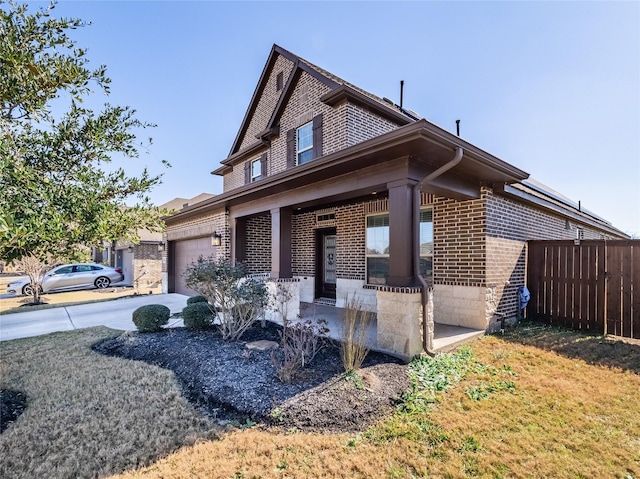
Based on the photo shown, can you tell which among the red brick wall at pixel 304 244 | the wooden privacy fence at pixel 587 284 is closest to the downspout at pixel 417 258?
the wooden privacy fence at pixel 587 284

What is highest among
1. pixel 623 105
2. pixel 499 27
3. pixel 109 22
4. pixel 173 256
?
pixel 499 27

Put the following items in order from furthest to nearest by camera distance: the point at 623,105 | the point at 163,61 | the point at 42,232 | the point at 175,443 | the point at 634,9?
the point at 623,105 < the point at 163,61 < the point at 634,9 < the point at 175,443 < the point at 42,232

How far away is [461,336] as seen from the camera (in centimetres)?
564

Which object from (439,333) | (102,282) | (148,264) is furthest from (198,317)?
(102,282)

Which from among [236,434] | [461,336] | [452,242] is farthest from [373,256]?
[236,434]

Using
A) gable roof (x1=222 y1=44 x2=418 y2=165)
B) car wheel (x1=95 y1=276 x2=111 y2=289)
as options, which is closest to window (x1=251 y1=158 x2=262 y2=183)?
gable roof (x1=222 y1=44 x2=418 y2=165)

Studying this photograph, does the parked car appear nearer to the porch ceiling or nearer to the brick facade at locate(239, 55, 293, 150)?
the brick facade at locate(239, 55, 293, 150)

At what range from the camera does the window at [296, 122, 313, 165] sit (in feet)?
30.3

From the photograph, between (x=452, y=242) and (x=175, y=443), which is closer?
(x=175, y=443)

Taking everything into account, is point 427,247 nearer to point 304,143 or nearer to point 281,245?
point 281,245

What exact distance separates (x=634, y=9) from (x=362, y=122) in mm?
5645

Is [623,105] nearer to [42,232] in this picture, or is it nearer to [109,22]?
[109,22]

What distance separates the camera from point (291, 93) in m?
10.0

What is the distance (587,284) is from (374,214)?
15.5ft
